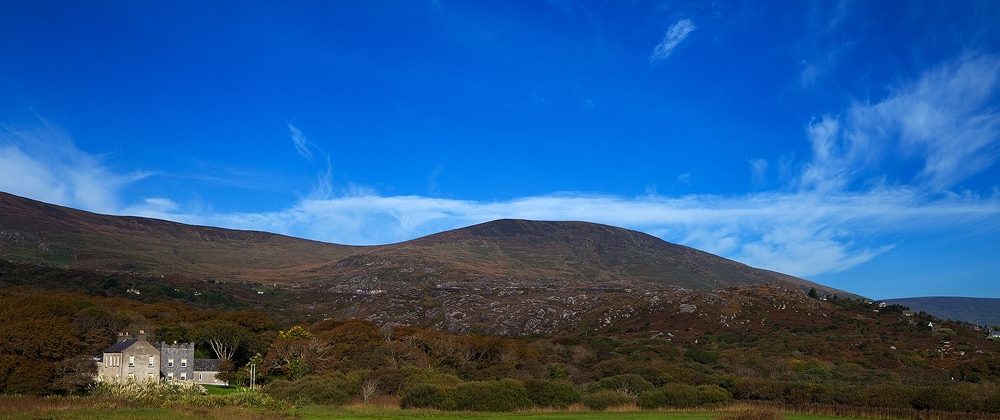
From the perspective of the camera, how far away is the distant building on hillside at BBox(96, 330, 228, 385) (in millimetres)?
60594

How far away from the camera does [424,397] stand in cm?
4584

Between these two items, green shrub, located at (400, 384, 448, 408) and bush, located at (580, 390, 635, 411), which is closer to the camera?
bush, located at (580, 390, 635, 411)

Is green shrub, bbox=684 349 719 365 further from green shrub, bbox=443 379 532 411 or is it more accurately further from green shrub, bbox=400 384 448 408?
green shrub, bbox=400 384 448 408

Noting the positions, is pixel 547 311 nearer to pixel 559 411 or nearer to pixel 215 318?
pixel 215 318

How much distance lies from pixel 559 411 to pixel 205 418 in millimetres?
19458

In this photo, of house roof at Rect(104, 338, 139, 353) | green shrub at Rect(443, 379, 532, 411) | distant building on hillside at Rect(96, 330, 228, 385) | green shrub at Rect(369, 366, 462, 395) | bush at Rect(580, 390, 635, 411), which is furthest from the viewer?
house roof at Rect(104, 338, 139, 353)

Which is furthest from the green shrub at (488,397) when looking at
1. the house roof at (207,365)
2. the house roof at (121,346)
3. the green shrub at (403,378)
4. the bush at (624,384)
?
the house roof at (207,365)

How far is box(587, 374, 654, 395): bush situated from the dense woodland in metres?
0.16

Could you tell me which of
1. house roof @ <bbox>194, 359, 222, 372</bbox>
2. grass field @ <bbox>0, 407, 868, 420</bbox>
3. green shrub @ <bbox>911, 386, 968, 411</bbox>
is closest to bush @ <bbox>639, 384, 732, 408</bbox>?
grass field @ <bbox>0, 407, 868, 420</bbox>

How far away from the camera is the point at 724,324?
105938 mm

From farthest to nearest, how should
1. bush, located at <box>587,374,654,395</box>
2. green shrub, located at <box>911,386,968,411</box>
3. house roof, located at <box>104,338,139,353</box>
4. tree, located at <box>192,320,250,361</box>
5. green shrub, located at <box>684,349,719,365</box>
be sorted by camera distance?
1. tree, located at <box>192,320,250,361</box>
2. green shrub, located at <box>684,349,719,365</box>
3. house roof, located at <box>104,338,139,353</box>
4. bush, located at <box>587,374,654,395</box>
5. green shrub, located at <box>911,386,968,411</box>

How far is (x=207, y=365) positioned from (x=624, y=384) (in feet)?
131

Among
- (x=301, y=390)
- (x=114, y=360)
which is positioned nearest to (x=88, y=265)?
(x=114, y=360)

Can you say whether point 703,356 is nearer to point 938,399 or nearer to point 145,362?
point 938,399
